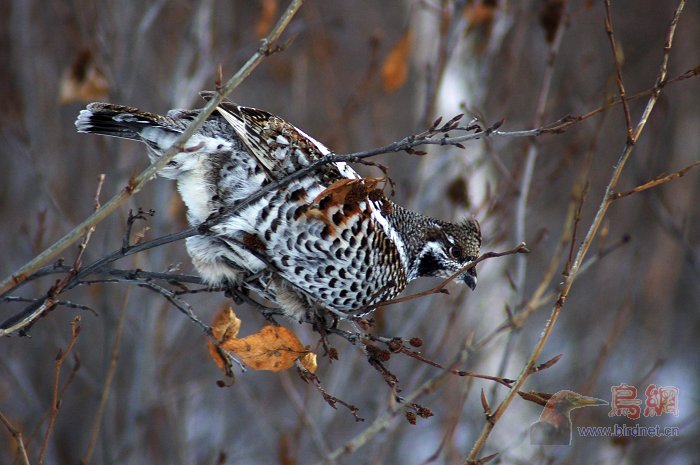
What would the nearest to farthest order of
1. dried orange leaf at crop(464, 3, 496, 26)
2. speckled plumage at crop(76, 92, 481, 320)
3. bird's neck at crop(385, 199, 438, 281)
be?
1. speckled plumage at crop(76, 92, 481, 320)
2. bird's neck at crop(385, 199, 438, 281)
3. dried orange leaf at crop(464, 3, 496, 26)

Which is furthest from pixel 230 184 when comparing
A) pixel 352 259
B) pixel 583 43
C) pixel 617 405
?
pixel 583 43

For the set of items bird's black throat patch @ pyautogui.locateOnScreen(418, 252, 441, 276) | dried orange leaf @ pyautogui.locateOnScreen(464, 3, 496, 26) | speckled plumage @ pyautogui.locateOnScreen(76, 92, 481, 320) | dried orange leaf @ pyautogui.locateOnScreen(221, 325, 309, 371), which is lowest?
dried orange leaf @ pyautogui.locateOnScreen(221, 325, 309, 371)

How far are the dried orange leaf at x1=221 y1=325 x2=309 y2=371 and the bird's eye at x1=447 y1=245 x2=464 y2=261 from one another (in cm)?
117

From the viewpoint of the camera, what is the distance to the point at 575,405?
1.92 metres

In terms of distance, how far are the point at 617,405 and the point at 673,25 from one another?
208 centimetres

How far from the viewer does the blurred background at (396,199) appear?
368 centimetres

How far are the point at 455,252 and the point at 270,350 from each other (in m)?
1.24

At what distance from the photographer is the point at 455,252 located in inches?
125

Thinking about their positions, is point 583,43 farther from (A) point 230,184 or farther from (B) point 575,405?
(B) point 575,405

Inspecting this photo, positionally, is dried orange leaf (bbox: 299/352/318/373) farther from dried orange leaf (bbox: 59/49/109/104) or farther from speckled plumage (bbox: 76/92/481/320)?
dried orange leaf (bbox: 59/49/109/104)

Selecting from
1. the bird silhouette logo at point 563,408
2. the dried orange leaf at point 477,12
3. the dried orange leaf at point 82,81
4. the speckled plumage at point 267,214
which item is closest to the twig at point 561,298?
the bird silhouette logo at point 563,408

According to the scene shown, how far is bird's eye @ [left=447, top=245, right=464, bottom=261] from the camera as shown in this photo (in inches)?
125

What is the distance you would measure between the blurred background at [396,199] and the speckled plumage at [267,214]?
1.70ft

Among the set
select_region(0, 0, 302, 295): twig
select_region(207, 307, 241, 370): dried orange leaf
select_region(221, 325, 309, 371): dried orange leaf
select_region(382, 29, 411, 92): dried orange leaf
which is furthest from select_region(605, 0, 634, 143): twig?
select_region(382, 29, 411, 92): dried orange leaf
